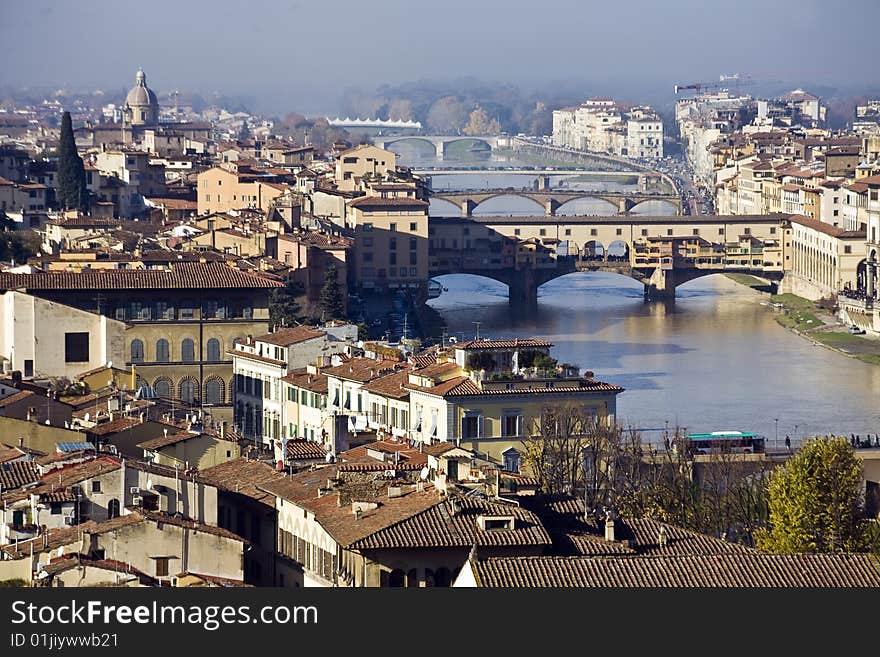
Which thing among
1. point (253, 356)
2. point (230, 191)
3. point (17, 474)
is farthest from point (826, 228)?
point (17, 474)

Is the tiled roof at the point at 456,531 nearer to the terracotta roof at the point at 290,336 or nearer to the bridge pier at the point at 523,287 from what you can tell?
the terracotta roof at the point at 290,336

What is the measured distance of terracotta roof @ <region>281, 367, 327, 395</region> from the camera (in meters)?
10.9

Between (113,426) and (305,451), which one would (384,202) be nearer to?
(113,426)

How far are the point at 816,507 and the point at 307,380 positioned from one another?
4.36 m

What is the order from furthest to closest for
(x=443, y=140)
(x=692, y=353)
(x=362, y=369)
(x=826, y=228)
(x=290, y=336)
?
1. (x=443, y=140)
2. (x=826, y=228)
3. (x=692, y=353)
4. (x=290, y=336)
5. (x=362, y=369)

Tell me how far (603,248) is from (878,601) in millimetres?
24190

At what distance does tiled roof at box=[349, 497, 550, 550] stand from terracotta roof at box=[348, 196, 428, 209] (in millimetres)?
18540

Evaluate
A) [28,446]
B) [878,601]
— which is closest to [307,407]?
[28,446]

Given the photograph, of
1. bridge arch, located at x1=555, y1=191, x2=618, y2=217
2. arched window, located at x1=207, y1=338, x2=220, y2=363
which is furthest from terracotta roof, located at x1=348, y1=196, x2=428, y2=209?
arched window, located at x1=207, y1=338, x2=220, y2=363

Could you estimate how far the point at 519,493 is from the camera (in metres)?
6.54

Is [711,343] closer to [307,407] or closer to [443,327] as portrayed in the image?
[443,327]

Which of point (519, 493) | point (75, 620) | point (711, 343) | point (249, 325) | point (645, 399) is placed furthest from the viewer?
point (711, 343)

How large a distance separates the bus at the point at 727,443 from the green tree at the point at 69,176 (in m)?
10.3

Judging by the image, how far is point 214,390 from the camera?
40.6 feet
